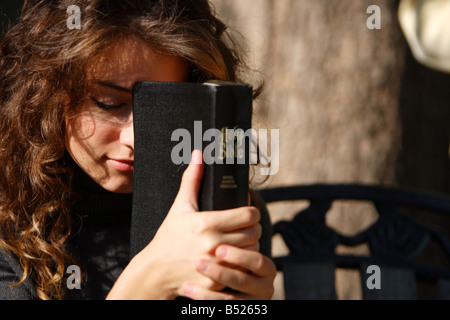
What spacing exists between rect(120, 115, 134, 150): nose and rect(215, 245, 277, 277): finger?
421 mm

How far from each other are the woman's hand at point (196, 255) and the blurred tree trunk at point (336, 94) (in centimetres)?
133

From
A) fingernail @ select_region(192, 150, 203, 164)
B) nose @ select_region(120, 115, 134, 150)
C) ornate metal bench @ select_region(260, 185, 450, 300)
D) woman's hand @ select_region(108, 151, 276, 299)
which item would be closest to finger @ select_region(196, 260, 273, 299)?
woman's hand @ select_region(108, 151, 276, 299)

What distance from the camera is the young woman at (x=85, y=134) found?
54.4 inches

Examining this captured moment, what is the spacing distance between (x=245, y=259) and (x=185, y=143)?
289 mm

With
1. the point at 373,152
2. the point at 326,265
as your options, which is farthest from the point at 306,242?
the point at 373,152

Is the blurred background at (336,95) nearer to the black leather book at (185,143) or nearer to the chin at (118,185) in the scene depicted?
the chin at (118,185)

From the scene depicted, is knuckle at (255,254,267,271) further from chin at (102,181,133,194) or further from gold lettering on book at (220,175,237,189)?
Answer: chin at (102,181,133,194)

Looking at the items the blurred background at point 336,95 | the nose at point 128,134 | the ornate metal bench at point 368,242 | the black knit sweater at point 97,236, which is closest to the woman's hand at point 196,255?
the nose at point 128,134

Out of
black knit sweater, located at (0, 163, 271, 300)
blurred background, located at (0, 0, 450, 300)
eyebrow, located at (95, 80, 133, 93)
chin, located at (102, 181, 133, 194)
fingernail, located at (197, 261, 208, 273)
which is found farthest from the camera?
blurred background, located at (0, 0, 450, 300)

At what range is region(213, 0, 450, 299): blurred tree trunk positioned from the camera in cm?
252

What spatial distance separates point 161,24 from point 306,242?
0.96 metres

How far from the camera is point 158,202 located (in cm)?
135

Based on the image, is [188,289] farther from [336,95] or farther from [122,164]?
[336,95]

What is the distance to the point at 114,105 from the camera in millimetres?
1396
